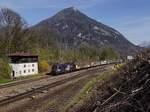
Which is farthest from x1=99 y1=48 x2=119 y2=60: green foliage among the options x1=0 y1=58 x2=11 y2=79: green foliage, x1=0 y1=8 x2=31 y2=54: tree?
x1=0 y1=58 x2=11 y2=79: green foliage

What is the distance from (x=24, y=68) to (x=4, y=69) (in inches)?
370

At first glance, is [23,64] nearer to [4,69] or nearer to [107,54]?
[4,69]

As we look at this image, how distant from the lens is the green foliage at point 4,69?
57625 millimetres

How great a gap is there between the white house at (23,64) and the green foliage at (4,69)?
3081 millimetres

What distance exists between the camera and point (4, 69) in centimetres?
5909

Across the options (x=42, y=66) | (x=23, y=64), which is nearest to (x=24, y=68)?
(x=23, y=64)

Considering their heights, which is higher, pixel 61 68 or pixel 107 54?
pixel 107 54

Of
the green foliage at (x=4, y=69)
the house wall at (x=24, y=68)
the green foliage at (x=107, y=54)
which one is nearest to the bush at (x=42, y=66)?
the house wall at (x=24, y=68)

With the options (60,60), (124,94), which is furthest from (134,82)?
(60,60)

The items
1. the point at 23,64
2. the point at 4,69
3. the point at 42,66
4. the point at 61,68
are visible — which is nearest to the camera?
the point at 4,69

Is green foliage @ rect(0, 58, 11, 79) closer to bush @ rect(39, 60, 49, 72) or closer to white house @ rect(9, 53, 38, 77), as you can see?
white house @ rect(9, 53, 38, 77)

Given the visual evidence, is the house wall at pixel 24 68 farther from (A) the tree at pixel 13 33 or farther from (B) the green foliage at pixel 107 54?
(B) the green foliage at pixel 107 54

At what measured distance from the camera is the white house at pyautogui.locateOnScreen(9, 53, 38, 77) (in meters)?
65.5

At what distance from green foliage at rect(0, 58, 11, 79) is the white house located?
10.1 feet
